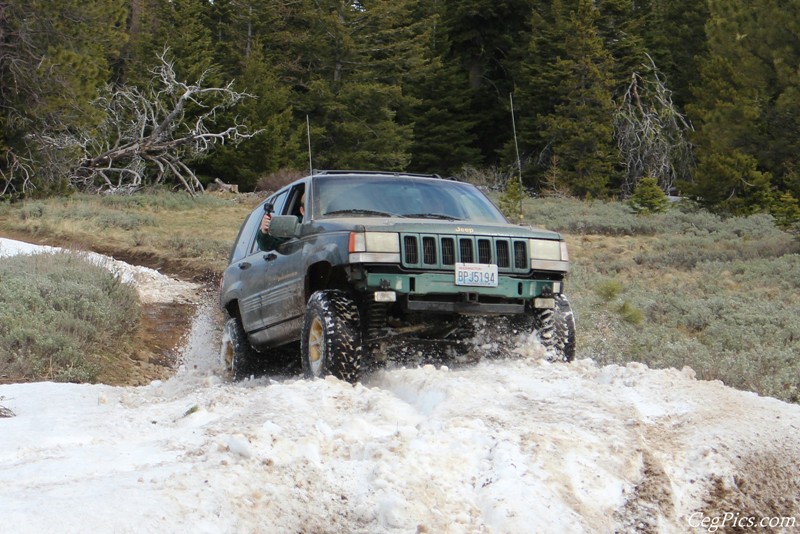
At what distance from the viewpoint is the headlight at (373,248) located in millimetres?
6832

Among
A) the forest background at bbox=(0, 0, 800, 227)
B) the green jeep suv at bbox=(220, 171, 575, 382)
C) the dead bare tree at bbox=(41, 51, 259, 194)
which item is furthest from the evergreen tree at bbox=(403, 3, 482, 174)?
the green jeep suv at bbox=(220, 171, 575, 382)

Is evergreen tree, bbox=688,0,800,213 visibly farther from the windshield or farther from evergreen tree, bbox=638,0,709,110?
evergreen tree, bbox=638,0,709,110

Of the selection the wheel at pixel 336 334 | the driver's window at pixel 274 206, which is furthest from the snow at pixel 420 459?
the driver's window at pixel 274 206

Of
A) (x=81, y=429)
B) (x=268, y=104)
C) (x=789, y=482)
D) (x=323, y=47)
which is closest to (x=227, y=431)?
(x=81, y=429)

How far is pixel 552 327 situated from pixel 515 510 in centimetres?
354

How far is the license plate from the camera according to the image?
7008 millimetres

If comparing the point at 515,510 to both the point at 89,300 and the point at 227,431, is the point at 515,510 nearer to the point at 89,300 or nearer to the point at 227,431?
the point at 227,431

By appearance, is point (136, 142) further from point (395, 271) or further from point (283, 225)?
point (395, 271)

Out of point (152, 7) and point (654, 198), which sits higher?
point (152, 7)

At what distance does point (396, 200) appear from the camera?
811 cm

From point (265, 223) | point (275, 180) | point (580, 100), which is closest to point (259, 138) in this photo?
point (275, 180)

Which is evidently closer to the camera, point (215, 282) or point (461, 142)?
point (215, 282)

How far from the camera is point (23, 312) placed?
10258 millimetres

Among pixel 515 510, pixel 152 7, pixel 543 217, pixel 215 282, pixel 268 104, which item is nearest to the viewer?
pixel 515 510
